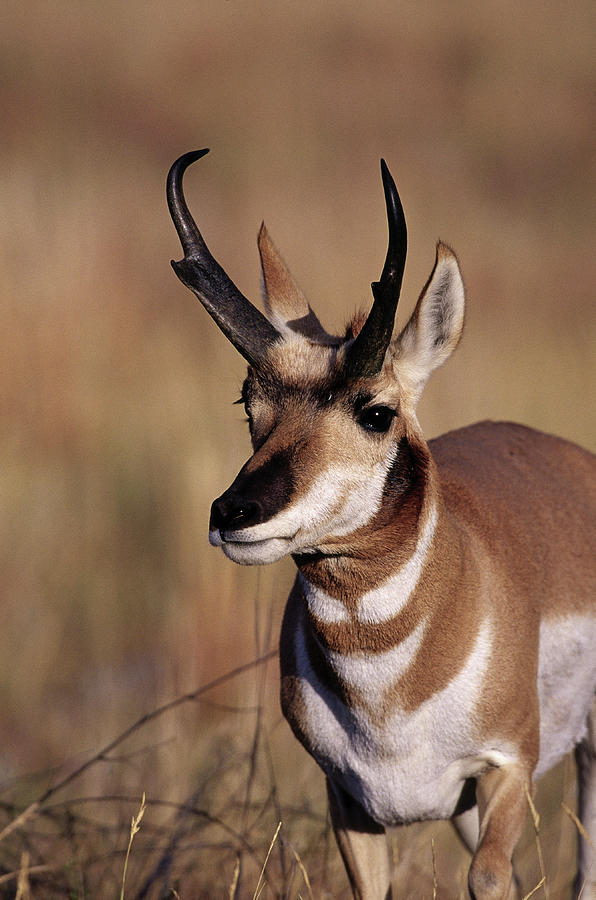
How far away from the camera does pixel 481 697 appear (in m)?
3.49

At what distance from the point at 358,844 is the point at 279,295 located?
5.96 ft

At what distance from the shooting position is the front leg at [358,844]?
3920 millimetres

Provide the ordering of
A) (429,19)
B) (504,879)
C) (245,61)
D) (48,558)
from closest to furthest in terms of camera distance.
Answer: (504,879), (48,558), (245,61), (429,19)

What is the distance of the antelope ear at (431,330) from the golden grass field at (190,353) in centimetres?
148

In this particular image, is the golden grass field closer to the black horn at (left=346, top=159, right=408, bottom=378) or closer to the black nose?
the black nose

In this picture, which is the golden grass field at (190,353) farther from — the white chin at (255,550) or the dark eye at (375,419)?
the dark eye at (375,419)

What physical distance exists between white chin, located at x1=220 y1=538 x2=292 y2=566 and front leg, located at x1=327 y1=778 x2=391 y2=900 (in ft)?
3.87

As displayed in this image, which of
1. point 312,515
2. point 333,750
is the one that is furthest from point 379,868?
point 312,515

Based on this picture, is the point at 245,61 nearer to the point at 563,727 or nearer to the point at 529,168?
the point at 529,168

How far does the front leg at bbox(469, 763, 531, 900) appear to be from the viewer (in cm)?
341

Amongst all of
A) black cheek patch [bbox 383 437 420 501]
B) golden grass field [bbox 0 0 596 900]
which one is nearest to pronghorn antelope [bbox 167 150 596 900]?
black cheek patch [bbox 383 437 420 501]

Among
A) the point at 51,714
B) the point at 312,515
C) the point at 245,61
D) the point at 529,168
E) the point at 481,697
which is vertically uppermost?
the point at 245,61

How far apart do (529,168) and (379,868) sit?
1263cm

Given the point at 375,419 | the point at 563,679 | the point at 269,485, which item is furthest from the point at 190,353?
the point at 269,485
